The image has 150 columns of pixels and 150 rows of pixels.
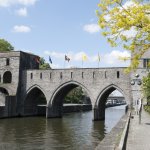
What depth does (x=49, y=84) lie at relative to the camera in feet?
161

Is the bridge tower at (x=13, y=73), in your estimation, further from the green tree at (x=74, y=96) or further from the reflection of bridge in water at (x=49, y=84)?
the green tree at (x=74, y=96)

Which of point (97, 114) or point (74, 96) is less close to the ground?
point (74, 96)

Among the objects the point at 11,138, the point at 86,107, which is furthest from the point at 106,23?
the point at 86,107

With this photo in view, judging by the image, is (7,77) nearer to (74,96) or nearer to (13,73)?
(13,73)

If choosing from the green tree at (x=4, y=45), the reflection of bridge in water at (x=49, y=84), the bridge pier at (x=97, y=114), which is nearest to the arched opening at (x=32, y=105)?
the reflection of bridge in water at (x=49, y=84)

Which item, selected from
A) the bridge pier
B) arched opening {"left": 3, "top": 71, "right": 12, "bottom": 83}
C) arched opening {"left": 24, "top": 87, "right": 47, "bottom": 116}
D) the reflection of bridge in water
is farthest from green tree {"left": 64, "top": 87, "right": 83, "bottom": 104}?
the bridge pier

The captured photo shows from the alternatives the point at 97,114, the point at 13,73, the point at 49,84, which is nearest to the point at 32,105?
the point at 49,84

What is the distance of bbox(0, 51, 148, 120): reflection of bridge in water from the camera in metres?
44.8

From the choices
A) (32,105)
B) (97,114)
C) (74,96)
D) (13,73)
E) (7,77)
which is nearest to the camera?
(97,114)

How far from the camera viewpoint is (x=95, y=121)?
4334 centimetres

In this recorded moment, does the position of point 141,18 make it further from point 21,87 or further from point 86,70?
point 21,87

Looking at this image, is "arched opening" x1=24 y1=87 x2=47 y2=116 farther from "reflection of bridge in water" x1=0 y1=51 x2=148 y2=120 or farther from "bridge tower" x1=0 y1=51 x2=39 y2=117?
"bridge tower" x1=0 y1=51 x2=39 y2=117

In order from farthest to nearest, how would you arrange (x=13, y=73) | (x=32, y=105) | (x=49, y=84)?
(x=32, y=105) < (x=13, y=73) < (x=49, y=84)

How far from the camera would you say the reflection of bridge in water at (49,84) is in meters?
44.8
